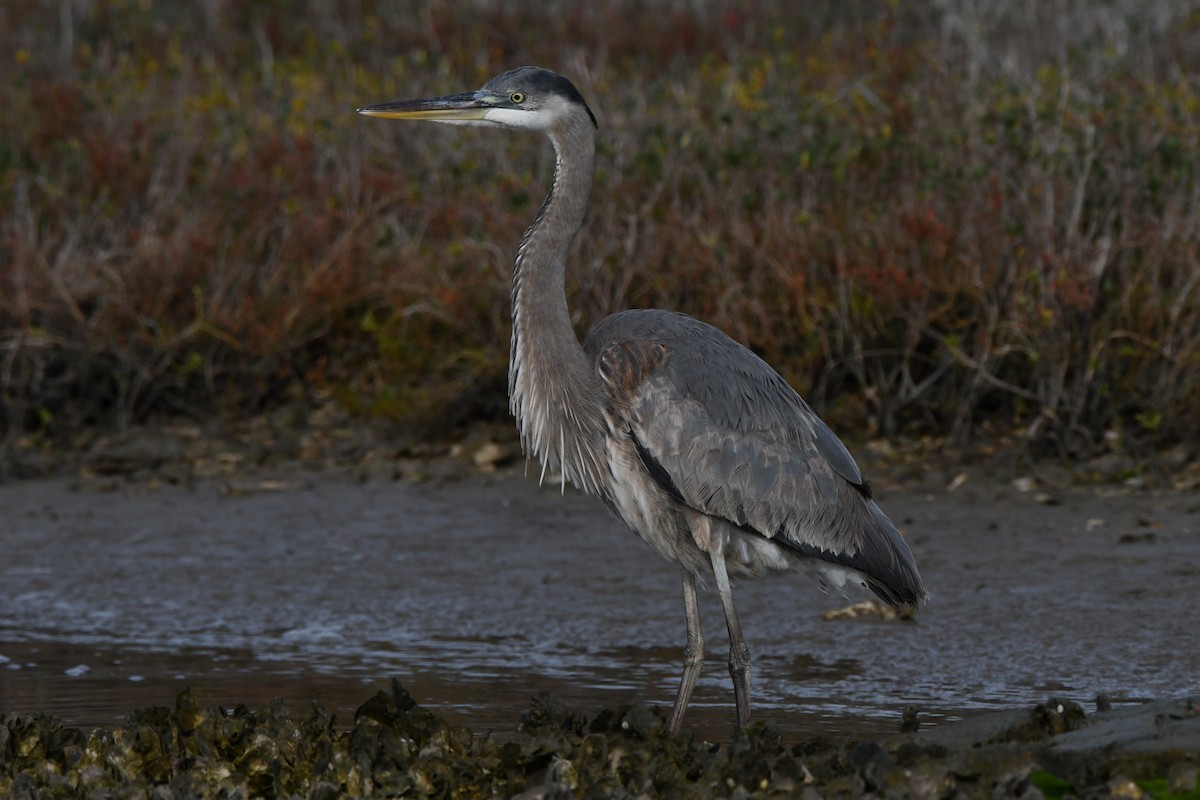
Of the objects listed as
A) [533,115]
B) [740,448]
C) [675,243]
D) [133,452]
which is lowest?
[133,452]

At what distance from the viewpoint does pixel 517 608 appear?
22.1ft

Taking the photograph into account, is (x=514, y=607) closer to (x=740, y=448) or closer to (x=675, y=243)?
(x=740, y=448)

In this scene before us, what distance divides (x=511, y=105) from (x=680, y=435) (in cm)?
124

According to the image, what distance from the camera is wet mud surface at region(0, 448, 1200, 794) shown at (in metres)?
5.60

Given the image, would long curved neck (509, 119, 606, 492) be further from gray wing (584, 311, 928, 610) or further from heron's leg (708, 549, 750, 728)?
heron's leg (708, 549, 750, 728)

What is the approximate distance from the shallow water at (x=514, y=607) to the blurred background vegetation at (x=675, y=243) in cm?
74

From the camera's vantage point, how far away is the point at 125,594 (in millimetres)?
7051

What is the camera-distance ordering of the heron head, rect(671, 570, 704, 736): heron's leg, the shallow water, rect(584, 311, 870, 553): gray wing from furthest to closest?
the shallow water, the heron head, rect(584, 311, 870, 553): gray wing, rect(671, 570, 704, 736): heron's leg

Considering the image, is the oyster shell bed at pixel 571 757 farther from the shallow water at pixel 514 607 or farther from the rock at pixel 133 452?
the rock at pixel 133 452

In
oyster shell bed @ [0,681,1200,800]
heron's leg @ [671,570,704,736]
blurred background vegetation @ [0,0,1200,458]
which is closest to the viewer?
oyster shell bed @ [0,681,1200,800]

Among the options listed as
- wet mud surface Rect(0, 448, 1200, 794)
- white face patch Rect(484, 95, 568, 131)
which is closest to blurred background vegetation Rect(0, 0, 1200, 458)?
wet mud surface Rect(0, 448, 1200, 794)

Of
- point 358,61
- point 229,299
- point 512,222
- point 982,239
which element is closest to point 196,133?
point 229,299

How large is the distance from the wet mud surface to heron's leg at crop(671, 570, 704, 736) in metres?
0.16

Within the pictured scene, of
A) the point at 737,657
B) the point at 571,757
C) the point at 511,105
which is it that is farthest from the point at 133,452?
the point at 571,757
